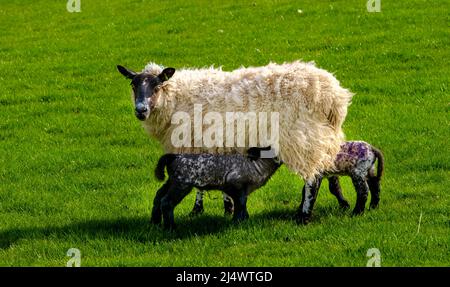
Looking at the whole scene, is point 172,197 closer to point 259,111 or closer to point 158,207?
point 158,207

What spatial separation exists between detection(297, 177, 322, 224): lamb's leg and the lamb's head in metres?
2.37

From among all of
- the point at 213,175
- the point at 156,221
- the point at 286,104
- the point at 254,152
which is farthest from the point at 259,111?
the point at 156,221

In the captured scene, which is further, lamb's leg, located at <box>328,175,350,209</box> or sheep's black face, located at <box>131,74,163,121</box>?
lamb's leg, located at <box>328,175,350,209</box>

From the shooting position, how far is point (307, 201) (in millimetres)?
11070

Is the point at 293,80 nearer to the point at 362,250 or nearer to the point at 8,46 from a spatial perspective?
the point at 362,250

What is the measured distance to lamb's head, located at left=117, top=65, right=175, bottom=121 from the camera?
11188 mm

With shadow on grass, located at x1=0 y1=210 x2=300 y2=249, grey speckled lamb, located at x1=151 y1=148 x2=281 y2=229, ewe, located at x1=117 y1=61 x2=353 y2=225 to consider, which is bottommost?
shadow on grass, located at x1=0 y1=210 x2=300 y2=249

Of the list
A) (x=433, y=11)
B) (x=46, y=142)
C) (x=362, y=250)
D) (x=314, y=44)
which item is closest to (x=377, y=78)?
(x=314, y=44)

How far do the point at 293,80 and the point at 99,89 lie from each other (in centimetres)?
908

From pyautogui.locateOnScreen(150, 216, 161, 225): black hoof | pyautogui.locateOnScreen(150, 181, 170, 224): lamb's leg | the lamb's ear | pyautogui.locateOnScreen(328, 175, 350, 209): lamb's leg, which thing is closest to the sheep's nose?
the lamb's ear

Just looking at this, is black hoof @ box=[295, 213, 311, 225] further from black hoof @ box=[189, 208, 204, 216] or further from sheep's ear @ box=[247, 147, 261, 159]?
black hoof @ box=[189, 208, 204, 216]

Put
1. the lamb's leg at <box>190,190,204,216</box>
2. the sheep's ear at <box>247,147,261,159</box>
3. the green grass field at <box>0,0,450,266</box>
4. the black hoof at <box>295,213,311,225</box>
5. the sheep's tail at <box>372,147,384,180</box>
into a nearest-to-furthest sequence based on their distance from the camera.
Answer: the green grass field at <box>0,0,450,266</box>, the sheep's ear at <box>247,147,261,159</box>, the black hoof at <box>295,213,311,225</box>, the sheep's tail at <box>372,147,384,180</box>, the lamb's leg at <box>190,190,204,216</box>

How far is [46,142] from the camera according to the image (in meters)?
16.1

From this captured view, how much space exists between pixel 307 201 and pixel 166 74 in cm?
260
